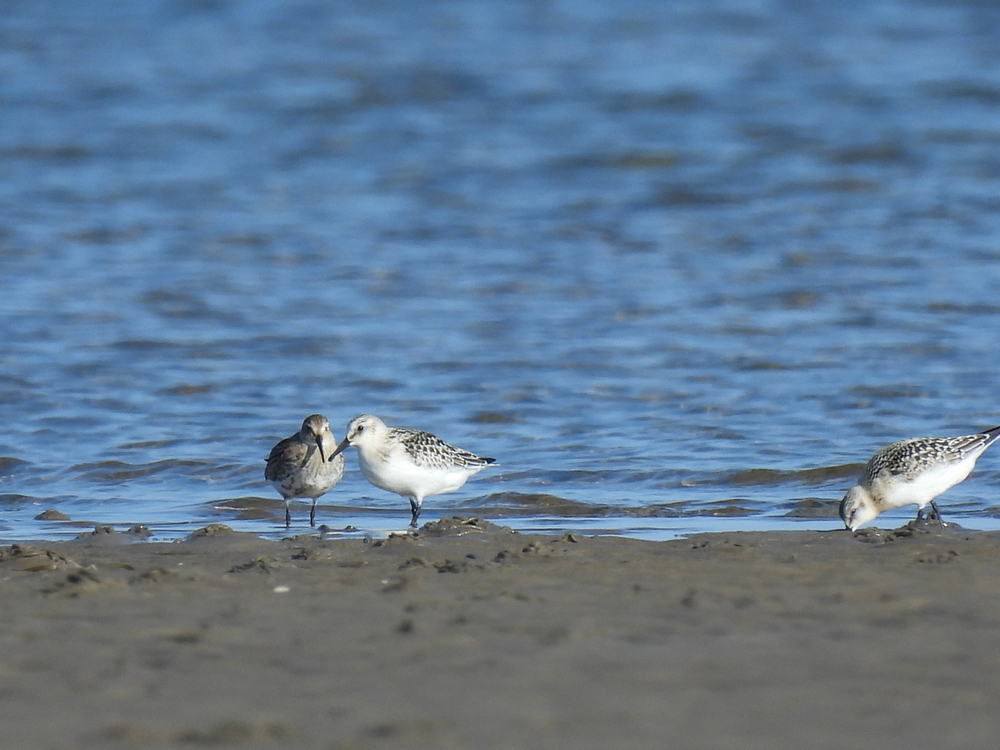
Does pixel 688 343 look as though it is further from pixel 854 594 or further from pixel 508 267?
pixel 854 594

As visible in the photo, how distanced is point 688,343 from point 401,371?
8.49ft

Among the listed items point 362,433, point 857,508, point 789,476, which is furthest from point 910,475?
point 362,433

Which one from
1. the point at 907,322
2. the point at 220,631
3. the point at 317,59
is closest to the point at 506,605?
the point at 220,631

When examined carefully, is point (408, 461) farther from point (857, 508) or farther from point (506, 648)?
point (506, 648)

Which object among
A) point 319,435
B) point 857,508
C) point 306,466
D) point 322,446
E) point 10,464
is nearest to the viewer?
point 857,508

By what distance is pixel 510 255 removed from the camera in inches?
630

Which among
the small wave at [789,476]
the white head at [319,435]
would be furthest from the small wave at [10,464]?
the small wave at [789,476]

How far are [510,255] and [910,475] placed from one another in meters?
8.57

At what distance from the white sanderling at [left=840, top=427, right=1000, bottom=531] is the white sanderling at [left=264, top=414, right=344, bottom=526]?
3018mm

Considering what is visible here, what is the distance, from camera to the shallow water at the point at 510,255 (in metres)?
9.84

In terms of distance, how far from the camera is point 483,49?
27.8 m

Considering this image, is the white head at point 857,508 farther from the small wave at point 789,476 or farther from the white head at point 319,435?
the white head at point 319,435

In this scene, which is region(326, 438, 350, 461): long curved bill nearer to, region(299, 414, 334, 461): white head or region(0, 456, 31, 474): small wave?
region(299, 414, 334, 461): white head

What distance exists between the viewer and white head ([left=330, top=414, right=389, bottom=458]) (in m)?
8.76
